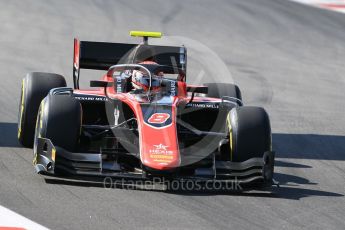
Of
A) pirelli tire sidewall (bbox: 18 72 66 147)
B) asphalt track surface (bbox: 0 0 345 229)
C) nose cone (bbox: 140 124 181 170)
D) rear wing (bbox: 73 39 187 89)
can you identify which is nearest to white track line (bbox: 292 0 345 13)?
asphalt track surface (bbox: 0 0 345 229)

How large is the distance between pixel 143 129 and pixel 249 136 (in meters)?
1.14

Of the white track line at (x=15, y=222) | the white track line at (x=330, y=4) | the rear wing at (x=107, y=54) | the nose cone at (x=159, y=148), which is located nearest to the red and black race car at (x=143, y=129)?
the nose cone at (x=159, y=148)

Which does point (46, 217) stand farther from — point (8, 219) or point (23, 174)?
point (23, 174)

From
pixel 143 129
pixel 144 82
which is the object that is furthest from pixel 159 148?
pixel 144 82

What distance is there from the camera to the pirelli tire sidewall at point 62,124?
959 centimetres

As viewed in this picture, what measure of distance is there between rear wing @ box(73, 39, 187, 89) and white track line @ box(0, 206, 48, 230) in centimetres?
429

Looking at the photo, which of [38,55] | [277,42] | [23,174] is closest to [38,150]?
[23,174]

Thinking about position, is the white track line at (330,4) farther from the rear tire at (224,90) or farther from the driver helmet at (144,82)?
the driver helmet at (144,82)

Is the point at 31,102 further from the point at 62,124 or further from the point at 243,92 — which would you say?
the point at 243,92

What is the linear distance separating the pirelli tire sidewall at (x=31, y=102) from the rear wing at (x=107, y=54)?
2.68 ft

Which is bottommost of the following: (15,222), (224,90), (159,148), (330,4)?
(15,222)

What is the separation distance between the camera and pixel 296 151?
1209cm

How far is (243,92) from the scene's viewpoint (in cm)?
1641

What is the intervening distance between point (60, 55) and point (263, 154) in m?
9.24
